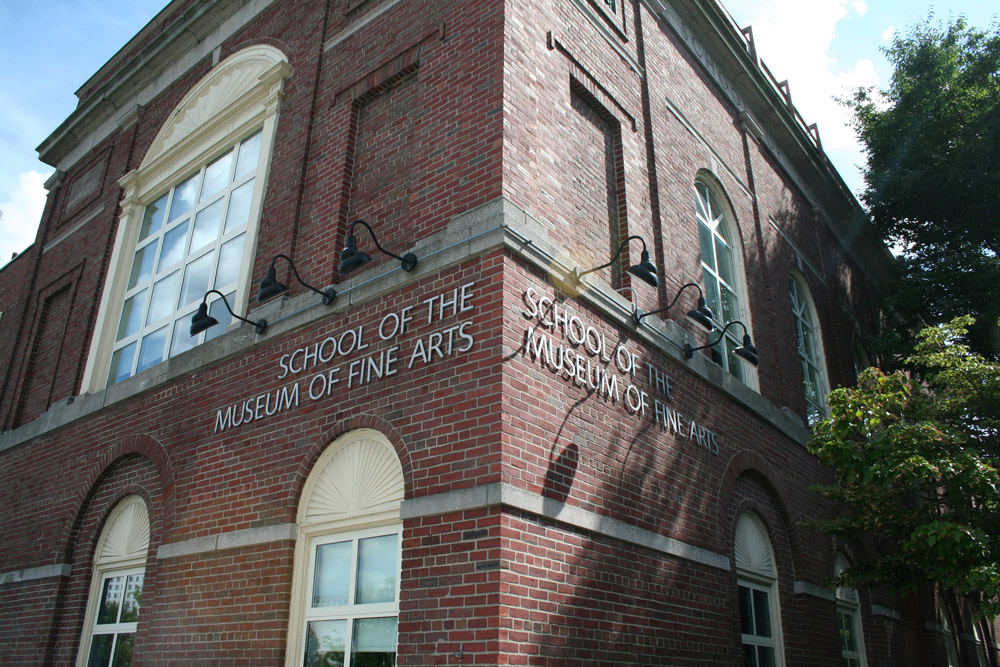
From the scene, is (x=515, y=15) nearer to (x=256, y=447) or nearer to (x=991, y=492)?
(x=256, y=447)

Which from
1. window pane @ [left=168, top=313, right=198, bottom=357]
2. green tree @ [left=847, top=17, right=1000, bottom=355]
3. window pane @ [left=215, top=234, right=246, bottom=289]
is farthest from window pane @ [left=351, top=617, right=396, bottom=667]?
green tree @ [left=847, top=17, right=1000, bottom=355]

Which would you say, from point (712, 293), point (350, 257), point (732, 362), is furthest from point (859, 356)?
point (350, 257)

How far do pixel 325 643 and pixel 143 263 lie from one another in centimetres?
805

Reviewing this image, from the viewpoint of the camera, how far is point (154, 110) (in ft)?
45.0

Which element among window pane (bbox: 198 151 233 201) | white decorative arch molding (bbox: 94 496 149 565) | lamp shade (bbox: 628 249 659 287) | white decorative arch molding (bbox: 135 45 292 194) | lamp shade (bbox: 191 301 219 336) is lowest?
white decorative arch molding (bbox: 94 496 149 565)

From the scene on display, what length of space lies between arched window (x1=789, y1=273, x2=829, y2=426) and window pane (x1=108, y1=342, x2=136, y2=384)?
11.1m

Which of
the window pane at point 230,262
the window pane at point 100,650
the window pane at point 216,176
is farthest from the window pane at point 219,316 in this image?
the window pane at point 100,650

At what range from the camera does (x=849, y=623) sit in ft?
39.6

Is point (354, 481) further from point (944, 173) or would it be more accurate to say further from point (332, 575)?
point (944, 173)

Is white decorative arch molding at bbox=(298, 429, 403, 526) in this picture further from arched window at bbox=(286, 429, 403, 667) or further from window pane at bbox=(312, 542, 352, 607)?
window pane at bbox=(312, 542, 352, 607)

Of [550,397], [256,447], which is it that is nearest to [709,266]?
[550,397]

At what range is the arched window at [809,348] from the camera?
14320 mm

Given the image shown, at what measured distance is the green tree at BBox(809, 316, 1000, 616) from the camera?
770 centimetres

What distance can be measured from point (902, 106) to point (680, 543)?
1309cm
